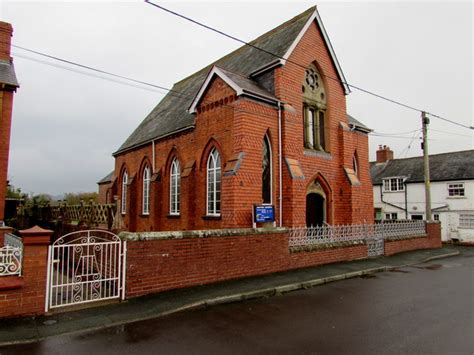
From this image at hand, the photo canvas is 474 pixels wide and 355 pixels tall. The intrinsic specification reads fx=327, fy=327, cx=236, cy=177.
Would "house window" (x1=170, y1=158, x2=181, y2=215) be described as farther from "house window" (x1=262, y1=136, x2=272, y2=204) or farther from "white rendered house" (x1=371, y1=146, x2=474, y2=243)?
"white rendered house" (x1=371, y1=146, x2=474, y2=243)

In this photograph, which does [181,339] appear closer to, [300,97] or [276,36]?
[300,97]

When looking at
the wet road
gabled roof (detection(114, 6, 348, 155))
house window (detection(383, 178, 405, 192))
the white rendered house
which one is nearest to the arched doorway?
gabled roof (detection(114, 6, 348, 155))

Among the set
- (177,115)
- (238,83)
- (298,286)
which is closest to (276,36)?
(238,83)

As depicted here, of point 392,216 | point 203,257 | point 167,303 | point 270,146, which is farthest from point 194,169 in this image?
point 392,216

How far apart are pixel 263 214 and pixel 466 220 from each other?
80.0 ft

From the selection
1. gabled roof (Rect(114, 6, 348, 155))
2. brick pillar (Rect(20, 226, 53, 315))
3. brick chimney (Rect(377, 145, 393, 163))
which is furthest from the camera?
brick chimney (Rect(377, 145, 393, 163))

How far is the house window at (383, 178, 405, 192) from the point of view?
108 feet

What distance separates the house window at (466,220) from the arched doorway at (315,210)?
18841mm

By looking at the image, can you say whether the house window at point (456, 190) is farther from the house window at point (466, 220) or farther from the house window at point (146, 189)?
the house window at point (146, 189)

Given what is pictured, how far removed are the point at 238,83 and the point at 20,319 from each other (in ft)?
34.8

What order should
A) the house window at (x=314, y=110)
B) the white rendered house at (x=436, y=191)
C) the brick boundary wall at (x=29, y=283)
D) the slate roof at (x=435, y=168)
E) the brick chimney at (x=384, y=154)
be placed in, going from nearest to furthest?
the brick boundary wall at (x=29, y=283), the house window at (x=314, y=110), the white rendered house at (x=436, y=191), the slate roof at (x=435, y=168), the brick chimney at (x=384, y=154)

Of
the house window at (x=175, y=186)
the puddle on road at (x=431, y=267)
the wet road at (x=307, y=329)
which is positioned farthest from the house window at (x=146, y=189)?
the puddle on road at (x=431, y=267)

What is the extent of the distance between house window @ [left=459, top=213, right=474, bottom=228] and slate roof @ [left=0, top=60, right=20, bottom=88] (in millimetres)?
32518

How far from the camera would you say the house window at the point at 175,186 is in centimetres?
1869
